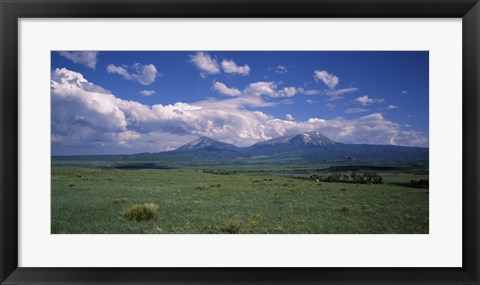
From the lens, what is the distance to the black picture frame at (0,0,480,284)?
4.27m

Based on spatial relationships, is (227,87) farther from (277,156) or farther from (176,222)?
(277,156)

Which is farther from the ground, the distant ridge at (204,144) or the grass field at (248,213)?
the distant ridge at (204,144)

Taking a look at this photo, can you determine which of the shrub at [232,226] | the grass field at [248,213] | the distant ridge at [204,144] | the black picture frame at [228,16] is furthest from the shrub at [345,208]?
the distant ridge at [204,144]

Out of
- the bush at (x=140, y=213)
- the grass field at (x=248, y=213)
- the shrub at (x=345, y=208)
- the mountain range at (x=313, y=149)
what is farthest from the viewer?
the shrub at (x=345, y=208)

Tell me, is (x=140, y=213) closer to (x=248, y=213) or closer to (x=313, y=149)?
(x=248, y=213)

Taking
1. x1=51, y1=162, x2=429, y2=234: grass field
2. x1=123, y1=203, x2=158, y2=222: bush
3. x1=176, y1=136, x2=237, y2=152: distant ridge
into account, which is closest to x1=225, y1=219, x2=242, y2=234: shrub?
x1=51, y1=162, x2=429, y2=234: grass field

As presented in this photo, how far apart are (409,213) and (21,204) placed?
6157 mm

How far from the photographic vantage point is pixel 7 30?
432 cm

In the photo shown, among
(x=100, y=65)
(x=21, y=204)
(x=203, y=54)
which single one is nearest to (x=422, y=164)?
(x=203, y=54)

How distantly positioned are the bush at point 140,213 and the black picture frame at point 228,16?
4.54ft

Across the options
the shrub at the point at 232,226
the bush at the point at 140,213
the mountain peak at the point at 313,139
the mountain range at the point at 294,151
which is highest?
the mountain peak at the point at 313,139

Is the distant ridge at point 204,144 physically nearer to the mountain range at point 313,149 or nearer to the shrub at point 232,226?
the mountain range at point 313,149

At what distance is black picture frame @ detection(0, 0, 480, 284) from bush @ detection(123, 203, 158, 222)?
1.38 m

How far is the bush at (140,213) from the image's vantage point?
5.65 metres
